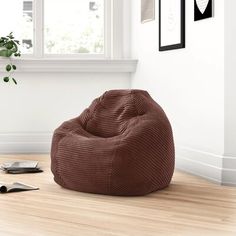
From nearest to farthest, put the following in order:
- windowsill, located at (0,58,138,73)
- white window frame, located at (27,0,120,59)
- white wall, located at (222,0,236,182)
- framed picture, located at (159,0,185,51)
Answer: white wall, located at (222,0,236,182) < framed picture, located at (159,0,185,51) < windowsill, located at (0,58,138,73) < white window frame, located at (27,0,120,59)

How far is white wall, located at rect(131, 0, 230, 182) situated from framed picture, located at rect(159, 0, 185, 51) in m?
0.05

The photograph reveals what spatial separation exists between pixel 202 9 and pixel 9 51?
1939 millimetres

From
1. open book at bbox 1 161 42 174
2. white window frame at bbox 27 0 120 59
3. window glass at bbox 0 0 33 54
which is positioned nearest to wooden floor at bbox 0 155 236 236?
open book at bbox 1 161 42 174

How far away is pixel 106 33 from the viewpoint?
5.30 metres

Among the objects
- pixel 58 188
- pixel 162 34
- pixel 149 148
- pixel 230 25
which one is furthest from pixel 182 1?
Result: pixel 58 188

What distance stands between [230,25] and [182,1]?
0.71 metres

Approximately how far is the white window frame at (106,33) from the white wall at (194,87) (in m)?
0.49

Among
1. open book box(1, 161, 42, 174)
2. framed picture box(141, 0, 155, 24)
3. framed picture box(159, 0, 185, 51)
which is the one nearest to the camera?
open book box(1, 161, 42, 174)

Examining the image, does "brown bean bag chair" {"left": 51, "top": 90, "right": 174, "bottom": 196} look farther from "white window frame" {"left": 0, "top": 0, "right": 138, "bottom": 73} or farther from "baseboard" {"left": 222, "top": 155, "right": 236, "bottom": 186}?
"white window frame" {"left": 0, "top": 0, "right": 138, "bottom": 73}

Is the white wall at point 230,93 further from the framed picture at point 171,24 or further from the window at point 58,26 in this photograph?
the window at point 58,26

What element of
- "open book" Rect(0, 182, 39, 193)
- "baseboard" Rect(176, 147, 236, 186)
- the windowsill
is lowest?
"open book" Rect(0, 182, 39, 193)

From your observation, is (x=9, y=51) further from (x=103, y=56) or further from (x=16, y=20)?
(x=103, y=56)

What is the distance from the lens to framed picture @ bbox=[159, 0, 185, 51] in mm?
4113

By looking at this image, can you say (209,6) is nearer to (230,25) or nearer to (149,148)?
(230,25)
